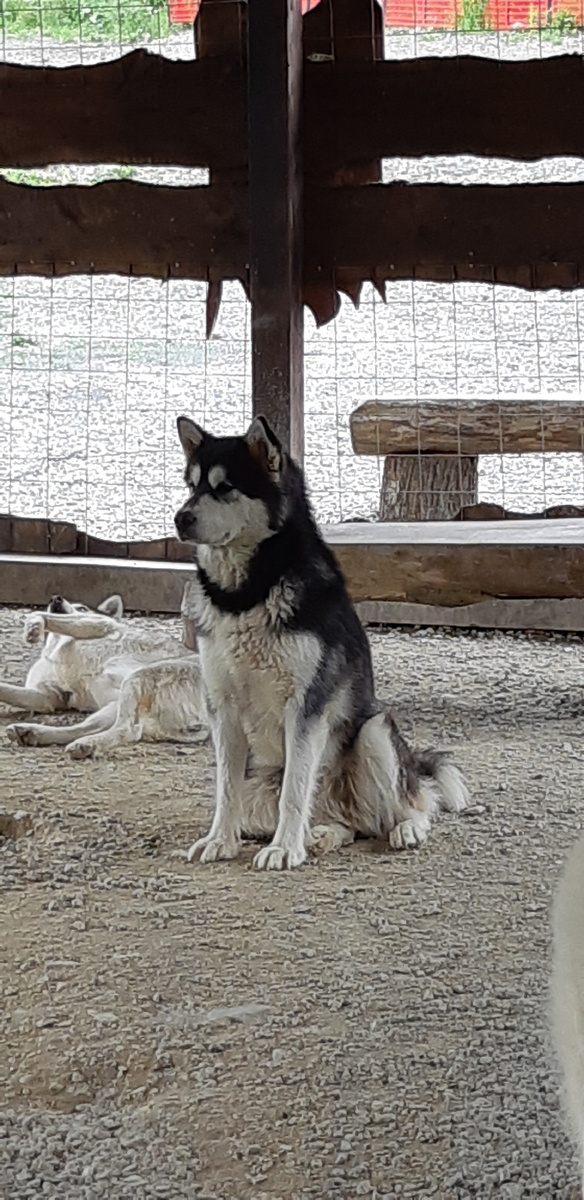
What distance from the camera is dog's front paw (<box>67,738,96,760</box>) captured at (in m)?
5.56

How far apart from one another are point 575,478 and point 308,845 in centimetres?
674

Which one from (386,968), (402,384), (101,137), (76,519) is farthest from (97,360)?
(386,968)

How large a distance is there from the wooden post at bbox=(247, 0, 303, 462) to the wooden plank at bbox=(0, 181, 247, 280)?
0.25m

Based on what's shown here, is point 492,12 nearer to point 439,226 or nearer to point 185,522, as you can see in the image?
point 439,226

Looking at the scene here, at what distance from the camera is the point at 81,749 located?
557 cm

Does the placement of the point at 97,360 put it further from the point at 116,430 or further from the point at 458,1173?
the point at 458,1173

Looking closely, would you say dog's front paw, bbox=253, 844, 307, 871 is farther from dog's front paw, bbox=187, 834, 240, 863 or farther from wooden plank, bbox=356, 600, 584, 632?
wooden plank, bbox=356, 600, 584, 632

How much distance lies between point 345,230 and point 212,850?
3.56 meters

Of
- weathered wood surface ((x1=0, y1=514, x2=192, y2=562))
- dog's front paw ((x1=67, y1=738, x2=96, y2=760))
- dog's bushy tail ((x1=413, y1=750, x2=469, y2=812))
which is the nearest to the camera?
dog's bushy tail ((x1=413, y1=750, x2=469, y2=812))

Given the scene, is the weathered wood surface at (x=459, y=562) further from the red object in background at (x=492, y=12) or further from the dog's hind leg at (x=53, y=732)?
the red object in background at (x=492, y=12)

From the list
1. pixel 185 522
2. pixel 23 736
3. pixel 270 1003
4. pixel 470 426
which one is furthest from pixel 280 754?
pixel 470 426

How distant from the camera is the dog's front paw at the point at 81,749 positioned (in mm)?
5562

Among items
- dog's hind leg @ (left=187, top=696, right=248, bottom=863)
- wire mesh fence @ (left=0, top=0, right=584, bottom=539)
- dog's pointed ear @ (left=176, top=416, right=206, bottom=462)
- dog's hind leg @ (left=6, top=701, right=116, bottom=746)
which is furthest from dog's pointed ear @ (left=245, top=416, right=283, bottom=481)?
wire mesh fence @ (left=0, top=0, right=584, bottom=539)

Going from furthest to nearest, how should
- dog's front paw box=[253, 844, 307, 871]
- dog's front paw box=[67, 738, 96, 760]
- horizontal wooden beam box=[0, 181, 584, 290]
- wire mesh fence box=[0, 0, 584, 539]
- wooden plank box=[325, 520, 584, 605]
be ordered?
wire mesh fence box=[0, 0, 584, 539] < horizontal wooden beam box=[0, 181, 584, 290] < wooden plank box=[325, 520, 584, 605] < dog's front paw box=[67, 738, 96, 760] < dog's front paw box=[253, 844, 307, 871]
